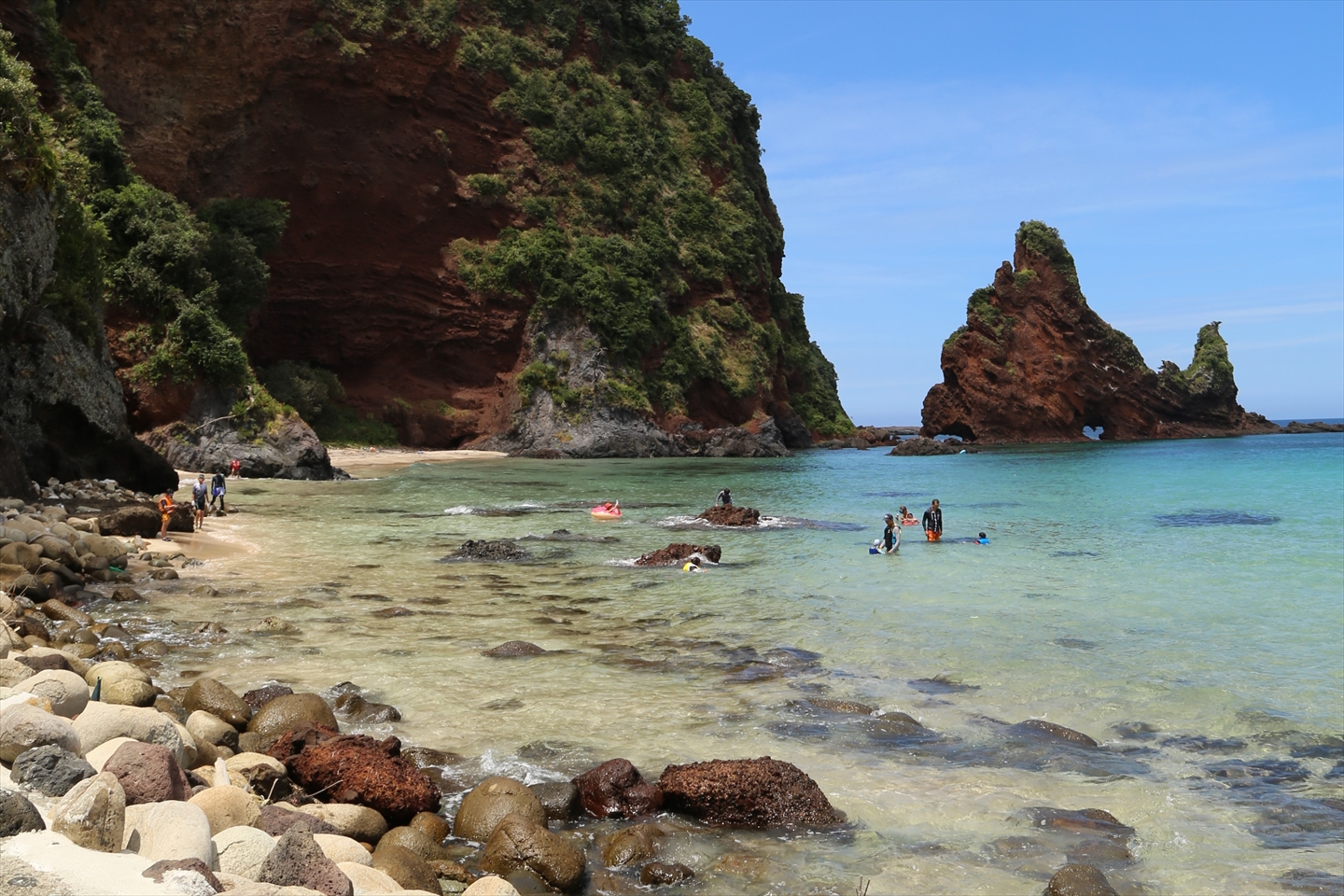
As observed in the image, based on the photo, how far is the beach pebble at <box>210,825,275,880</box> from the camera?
438cm

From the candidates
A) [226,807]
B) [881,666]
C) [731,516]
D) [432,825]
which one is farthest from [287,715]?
[731,516]

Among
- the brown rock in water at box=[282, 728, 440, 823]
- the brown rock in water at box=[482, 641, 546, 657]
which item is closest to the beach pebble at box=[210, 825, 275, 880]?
the brown rock in water at box=[282, 728, 440, 823]

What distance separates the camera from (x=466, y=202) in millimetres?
61781

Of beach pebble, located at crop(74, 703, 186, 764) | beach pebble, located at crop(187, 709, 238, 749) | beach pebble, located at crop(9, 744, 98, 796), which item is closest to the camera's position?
beach pebble, located at crop(9, 744, 98, 796)

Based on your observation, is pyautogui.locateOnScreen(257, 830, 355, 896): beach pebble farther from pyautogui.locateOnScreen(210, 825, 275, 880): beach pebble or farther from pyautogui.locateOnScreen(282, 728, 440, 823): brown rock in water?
pyautogui.locateOnScreen(282, 728, 440, 823): brown rock in water

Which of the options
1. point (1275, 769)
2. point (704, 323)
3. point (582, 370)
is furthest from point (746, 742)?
point (704, 323)

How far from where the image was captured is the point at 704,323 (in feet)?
229

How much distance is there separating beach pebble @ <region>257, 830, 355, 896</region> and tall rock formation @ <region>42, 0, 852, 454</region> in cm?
5124

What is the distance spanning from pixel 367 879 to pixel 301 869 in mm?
570

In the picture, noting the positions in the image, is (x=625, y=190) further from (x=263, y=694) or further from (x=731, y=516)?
(x=263, y=694)

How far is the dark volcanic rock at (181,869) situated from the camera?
3893mm

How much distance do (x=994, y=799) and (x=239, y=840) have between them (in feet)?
17.8

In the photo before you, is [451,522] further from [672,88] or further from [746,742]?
[672,88]

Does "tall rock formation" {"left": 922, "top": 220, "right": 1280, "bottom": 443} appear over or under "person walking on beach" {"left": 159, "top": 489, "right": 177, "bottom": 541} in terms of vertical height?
over
